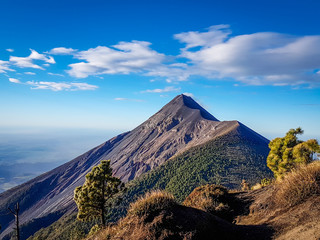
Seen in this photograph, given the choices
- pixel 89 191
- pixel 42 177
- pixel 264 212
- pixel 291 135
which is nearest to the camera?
pixel 264 212

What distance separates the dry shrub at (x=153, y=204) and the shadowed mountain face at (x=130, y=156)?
10074 cm

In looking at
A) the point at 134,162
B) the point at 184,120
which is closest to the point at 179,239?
the point at 134,162

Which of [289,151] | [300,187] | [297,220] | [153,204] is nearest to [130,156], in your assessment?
[289,151]

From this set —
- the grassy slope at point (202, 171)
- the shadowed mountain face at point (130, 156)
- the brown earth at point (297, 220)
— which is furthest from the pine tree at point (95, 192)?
the shadowed mountain face at point (130, 156)

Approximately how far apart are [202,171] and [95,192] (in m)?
65.3

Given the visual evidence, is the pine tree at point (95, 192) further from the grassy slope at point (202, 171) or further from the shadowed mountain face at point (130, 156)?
the shadowed mountain face at point (130, 156)

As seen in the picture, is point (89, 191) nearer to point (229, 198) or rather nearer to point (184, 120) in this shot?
point (229, 198)

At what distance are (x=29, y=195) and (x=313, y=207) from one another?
16251 centimetres

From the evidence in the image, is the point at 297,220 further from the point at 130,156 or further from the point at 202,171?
the point at 130,156

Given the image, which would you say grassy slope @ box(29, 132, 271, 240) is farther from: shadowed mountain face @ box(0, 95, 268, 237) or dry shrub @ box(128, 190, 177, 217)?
dry shrub @ box(128, 190, 177, 217)

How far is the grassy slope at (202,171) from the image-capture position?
66.3m

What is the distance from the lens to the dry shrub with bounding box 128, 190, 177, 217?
872cm

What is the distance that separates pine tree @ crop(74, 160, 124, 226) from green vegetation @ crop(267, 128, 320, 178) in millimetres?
17036

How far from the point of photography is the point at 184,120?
157 m
